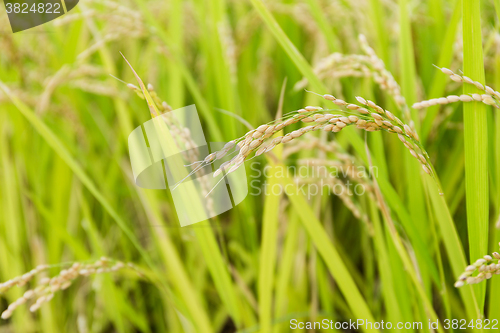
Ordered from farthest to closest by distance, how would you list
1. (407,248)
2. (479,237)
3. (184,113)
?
(184,113)
(407,248)
(479,237)

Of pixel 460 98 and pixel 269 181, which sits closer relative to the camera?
pixel 460 98

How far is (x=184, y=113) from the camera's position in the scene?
801 mm

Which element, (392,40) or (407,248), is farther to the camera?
(392,40)

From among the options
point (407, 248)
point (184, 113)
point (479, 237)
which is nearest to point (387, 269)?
point (407, 248)

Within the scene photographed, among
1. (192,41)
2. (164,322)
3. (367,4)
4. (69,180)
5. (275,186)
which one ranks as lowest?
(164,322)

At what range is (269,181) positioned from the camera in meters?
0.66

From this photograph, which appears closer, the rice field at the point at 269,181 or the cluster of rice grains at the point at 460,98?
the cluster of rice grains at the point at 460,98

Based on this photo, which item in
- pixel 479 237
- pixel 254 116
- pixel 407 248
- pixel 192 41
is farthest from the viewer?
pixel 192 41

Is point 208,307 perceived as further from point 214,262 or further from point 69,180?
point 69,180

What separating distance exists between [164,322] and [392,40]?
4.06ft

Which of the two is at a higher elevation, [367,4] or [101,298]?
[367,4]

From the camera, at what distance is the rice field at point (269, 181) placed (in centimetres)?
53

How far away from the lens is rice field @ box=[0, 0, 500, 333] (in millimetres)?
530

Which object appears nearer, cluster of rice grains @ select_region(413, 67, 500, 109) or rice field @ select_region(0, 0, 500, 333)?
cluster of rice grains @ select_region(413, 67, 500, 109)
